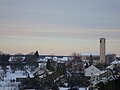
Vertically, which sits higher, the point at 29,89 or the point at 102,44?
the point at 102,44

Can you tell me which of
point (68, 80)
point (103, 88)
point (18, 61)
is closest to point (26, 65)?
point (18, 61)

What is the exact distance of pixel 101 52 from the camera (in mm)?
58438

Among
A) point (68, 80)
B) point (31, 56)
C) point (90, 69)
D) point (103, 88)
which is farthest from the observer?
point (31, 56)

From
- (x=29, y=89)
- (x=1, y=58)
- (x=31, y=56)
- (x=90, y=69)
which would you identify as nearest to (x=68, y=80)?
(x=29, y=89)

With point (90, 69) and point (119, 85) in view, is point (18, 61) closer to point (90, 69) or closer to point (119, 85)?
point (90, 69)

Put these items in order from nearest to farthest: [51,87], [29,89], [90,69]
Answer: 1. [29,89]
2. [51,87]
3. [90,69]

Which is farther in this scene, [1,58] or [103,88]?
[1,58]

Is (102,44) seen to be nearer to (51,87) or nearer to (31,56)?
(31,56)

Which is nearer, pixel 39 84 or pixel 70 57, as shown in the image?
pixel 39 84

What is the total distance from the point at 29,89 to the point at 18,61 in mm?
30666

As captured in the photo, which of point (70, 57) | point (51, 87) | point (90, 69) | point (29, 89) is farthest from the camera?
point (70, 57)

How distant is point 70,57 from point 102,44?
9.30 m

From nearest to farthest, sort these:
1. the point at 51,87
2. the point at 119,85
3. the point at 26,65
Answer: the point at 119,85 → the point at 51,87 → the point at 26,65

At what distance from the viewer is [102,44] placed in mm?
56812
